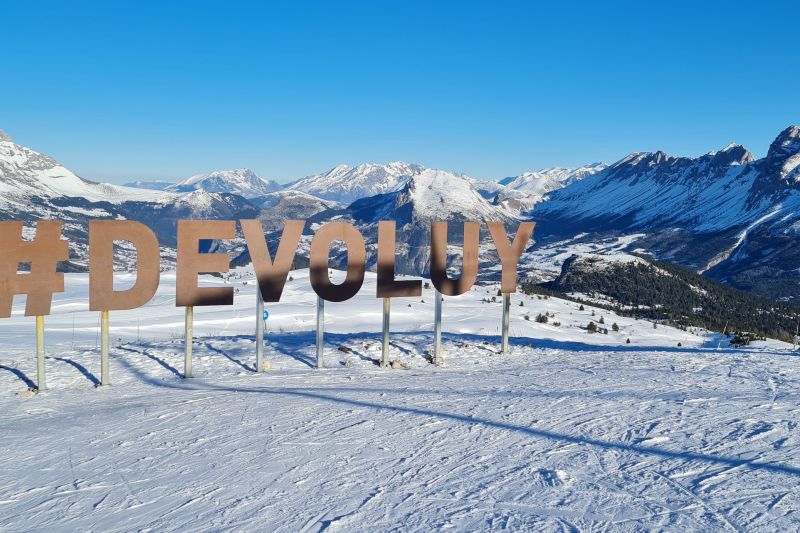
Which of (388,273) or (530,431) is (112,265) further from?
(530,431)

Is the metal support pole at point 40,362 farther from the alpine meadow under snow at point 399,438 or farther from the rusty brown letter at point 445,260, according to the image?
the rusty brown letter at point 445,260

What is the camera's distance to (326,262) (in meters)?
19.3

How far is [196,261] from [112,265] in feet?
7.83

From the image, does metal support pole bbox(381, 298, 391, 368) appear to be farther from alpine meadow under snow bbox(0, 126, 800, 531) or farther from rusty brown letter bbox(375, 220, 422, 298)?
alpine meadow under snow bbox(0, 126, 800, 531)

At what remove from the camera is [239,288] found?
42719 mm

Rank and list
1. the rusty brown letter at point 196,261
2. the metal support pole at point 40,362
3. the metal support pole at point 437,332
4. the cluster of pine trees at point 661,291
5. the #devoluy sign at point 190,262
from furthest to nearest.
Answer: the cluster of pine trees at point 661,291
the metal support pole at point 437,332
the rusty brown letter at point 196,261
the metal support pole at point 40,362
the #devoluy sign at point 190,262

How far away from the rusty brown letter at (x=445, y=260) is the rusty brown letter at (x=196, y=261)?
7.08m

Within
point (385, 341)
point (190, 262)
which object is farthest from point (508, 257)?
point (190, 262)

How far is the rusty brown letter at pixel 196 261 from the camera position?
17.8 metres

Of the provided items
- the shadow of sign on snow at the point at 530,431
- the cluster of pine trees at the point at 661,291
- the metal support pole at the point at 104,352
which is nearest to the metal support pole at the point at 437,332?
the shadow of sign on snow at the point at 530,431

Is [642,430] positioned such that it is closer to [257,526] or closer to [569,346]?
[257,526]

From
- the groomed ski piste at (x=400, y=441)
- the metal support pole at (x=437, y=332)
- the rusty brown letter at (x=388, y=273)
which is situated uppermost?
the rusty brown letter at (x=388, y=273)

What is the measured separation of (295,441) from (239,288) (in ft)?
109

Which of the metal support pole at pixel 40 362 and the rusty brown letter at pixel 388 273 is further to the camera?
the rusty brown letter at pixel 388 273
